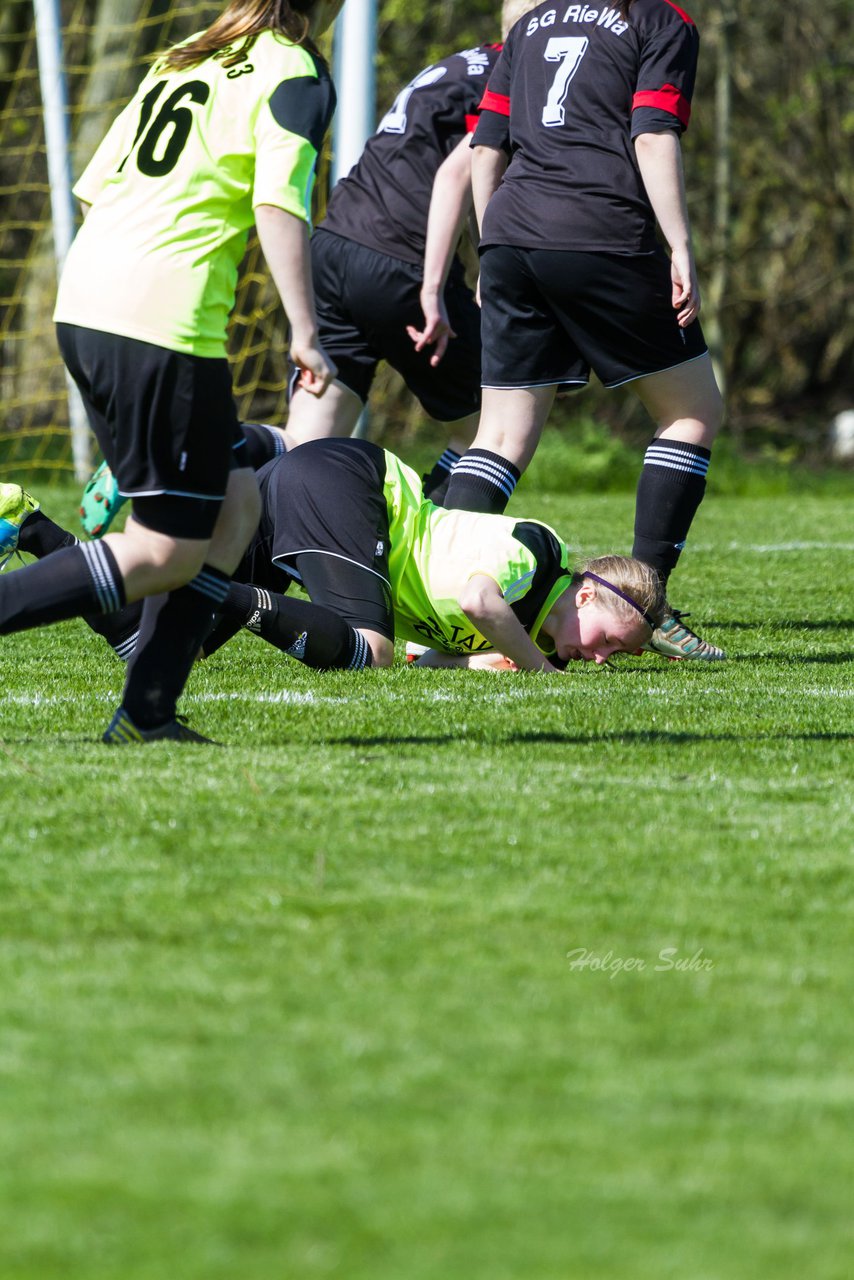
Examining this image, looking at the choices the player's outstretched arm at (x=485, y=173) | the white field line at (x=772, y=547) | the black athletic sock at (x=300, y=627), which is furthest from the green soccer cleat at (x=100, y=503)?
the white field line at (x=772, y=547)

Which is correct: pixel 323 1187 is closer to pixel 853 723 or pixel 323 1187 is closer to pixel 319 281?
pixel 853 723

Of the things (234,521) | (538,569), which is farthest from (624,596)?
(234,521)

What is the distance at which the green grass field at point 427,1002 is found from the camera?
1428mm

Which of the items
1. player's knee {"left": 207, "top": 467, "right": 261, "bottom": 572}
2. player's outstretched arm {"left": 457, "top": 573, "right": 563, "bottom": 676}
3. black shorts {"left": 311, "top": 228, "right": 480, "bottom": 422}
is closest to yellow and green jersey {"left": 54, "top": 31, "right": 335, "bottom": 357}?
player's knee {"left": 207, "top": 467, "right": 261, "bottom": 572}

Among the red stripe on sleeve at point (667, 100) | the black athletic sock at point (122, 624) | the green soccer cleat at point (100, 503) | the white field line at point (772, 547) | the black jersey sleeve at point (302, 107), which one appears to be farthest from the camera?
the white field line at point (772, 547)

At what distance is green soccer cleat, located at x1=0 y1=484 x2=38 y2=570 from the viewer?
4.24 meters

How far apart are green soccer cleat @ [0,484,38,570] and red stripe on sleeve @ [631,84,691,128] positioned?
74.3 inches

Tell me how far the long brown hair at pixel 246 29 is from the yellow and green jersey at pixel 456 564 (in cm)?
148

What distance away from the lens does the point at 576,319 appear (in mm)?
4609

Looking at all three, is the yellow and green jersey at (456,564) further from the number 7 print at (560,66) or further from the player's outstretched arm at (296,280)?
the player's outstretched arm at (296,280)

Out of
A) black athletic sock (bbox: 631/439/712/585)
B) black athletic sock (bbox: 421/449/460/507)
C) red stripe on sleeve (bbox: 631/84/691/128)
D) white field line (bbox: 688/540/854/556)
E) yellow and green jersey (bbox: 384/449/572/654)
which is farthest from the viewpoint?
white field line (bbox: 688/540/854/556)

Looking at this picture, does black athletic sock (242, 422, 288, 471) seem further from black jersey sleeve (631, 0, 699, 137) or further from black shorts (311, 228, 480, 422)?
black jersey sleeve (631, 0, 699, 137)

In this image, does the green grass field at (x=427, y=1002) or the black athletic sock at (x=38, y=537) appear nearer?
the green grass field at (x=427, y=1002)

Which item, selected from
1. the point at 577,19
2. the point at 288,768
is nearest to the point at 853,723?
the point at 288,768
